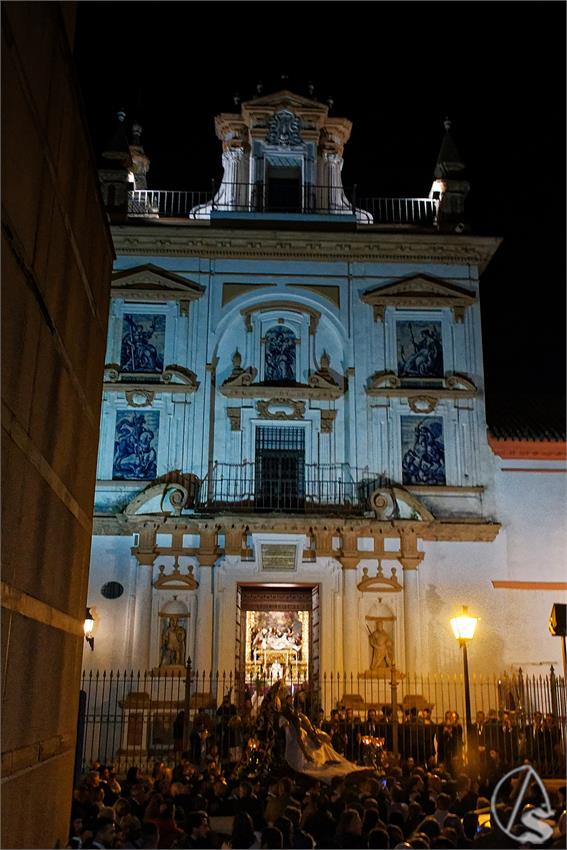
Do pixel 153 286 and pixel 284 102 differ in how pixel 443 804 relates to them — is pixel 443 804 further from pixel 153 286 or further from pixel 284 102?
pixel 284 102

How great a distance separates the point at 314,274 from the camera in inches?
1069

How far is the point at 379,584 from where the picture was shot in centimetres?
2386

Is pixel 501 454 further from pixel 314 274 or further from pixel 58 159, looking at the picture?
pixel 58 159

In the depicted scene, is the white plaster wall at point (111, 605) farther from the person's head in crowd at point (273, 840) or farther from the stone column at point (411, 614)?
the person's head in crowd at point (273, 840)

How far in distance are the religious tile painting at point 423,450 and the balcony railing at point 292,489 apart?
990 mm

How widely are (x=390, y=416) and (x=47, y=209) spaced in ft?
63.9

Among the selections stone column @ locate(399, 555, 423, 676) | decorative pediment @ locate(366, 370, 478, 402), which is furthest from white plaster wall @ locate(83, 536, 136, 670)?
decorative pediment @ locate(366, 370, 478, 402)

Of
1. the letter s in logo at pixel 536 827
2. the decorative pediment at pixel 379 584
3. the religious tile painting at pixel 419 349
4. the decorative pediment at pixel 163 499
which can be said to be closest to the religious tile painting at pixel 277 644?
the decorative pediment at pixel 379 584

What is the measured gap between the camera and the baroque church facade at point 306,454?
23.6 meters

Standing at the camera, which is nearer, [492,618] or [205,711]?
[205,711]

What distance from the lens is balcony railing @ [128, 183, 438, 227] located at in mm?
28578

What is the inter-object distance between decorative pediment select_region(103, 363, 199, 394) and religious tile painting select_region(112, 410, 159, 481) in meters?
0.43

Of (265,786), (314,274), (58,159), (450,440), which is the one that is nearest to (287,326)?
(314,274)

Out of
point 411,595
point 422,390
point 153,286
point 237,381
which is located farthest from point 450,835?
point 153,286
